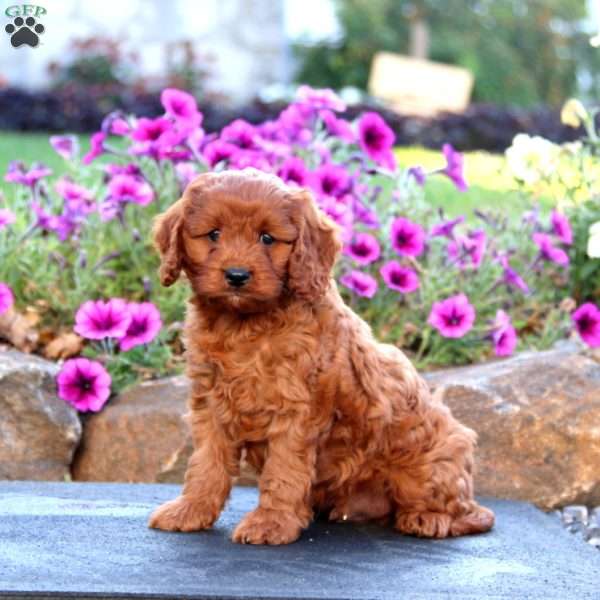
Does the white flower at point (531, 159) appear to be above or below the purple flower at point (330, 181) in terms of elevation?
above

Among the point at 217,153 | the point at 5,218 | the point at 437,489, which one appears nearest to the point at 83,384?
the point at 5,218

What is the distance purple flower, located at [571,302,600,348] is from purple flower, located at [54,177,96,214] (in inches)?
98.8

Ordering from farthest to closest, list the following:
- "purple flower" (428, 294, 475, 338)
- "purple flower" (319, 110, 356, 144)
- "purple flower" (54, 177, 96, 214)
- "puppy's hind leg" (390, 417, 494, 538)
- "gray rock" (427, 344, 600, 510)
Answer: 1. "purple flower" (319, 110, 356, 144)
2. "purple flower" (54, 177, 96, 214)
3. "purple flower" (428, 294, 475, 338)
4. "gray rock" (427, 344, 600, 510)
5. "puppy's hind leg" (390, 417, 494, 538)

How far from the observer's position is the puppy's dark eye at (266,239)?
4.00 m

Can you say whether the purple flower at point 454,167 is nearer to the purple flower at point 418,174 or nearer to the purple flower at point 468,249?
the purple flower at point 418,174

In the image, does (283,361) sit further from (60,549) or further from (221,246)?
(60,549)

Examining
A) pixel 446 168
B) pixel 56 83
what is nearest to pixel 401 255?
pixel 446 168

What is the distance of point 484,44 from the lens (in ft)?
108

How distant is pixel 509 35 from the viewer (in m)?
34.1

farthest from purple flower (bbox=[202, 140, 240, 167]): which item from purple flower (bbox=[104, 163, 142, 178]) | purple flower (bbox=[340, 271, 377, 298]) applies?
purple flower (bbox=[340, 271, 377, 298])

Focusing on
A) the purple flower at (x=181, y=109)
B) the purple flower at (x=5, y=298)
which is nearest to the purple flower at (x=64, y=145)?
the purple flower at (x=181, y=109)

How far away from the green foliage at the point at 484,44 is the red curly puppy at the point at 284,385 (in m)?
26.5

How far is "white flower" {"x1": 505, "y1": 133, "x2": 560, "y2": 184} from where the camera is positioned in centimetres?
683

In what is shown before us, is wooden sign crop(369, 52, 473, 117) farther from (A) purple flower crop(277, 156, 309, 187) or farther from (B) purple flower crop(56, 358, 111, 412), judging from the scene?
(B) purple flower crop(56, 358, 111, 412)
